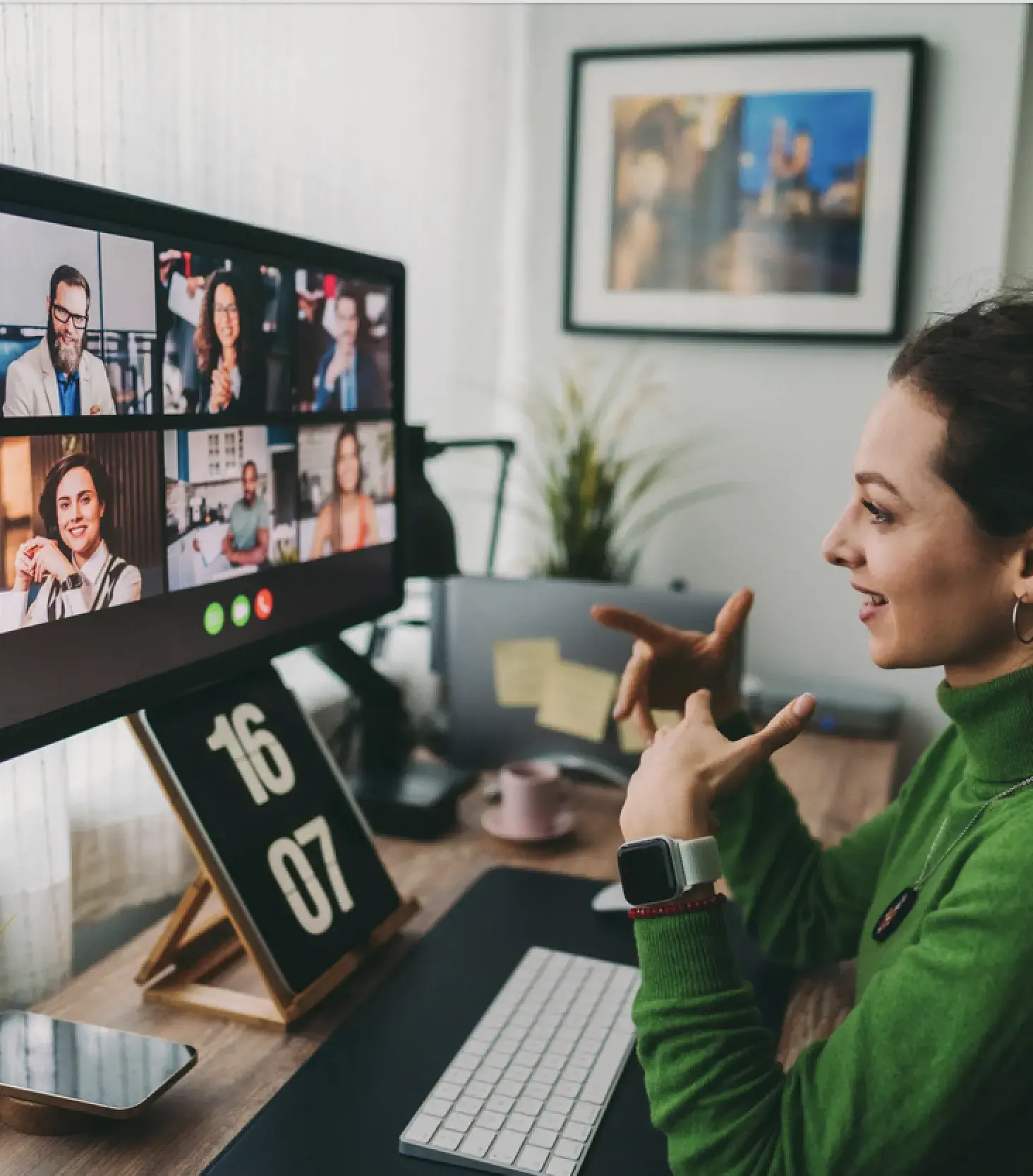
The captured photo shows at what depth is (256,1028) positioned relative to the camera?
0.98 metres

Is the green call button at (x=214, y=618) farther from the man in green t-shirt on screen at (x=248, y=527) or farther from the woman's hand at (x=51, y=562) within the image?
the woman's hand at (x=51, y=562)

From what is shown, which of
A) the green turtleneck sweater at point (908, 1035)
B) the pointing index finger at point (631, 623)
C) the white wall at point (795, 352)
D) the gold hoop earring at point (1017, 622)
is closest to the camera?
the green turtleneck sweater at point (908, 1035)

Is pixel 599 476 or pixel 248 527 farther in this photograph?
pixel 599 476

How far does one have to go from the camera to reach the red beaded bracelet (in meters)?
0.77

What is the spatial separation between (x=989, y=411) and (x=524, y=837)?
2.63ft

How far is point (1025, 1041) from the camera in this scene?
26.0 inches

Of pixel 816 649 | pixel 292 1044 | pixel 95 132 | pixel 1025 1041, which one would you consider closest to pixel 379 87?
pixel 95 132

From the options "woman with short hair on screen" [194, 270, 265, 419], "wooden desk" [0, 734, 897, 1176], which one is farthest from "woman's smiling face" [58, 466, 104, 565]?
"wooden desk" [0, 734, 897, 1176]

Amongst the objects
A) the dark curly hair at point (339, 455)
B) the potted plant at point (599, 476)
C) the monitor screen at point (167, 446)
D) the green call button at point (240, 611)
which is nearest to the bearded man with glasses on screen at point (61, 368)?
the monitor screen at point (167, 446)

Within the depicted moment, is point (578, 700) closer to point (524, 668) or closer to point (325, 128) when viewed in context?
point (524, 668)

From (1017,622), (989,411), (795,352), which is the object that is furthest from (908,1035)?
(795,352)

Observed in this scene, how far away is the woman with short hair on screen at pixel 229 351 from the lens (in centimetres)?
94

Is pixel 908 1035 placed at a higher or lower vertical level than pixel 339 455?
lower

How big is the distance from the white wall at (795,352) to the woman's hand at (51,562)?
152 centimetres
